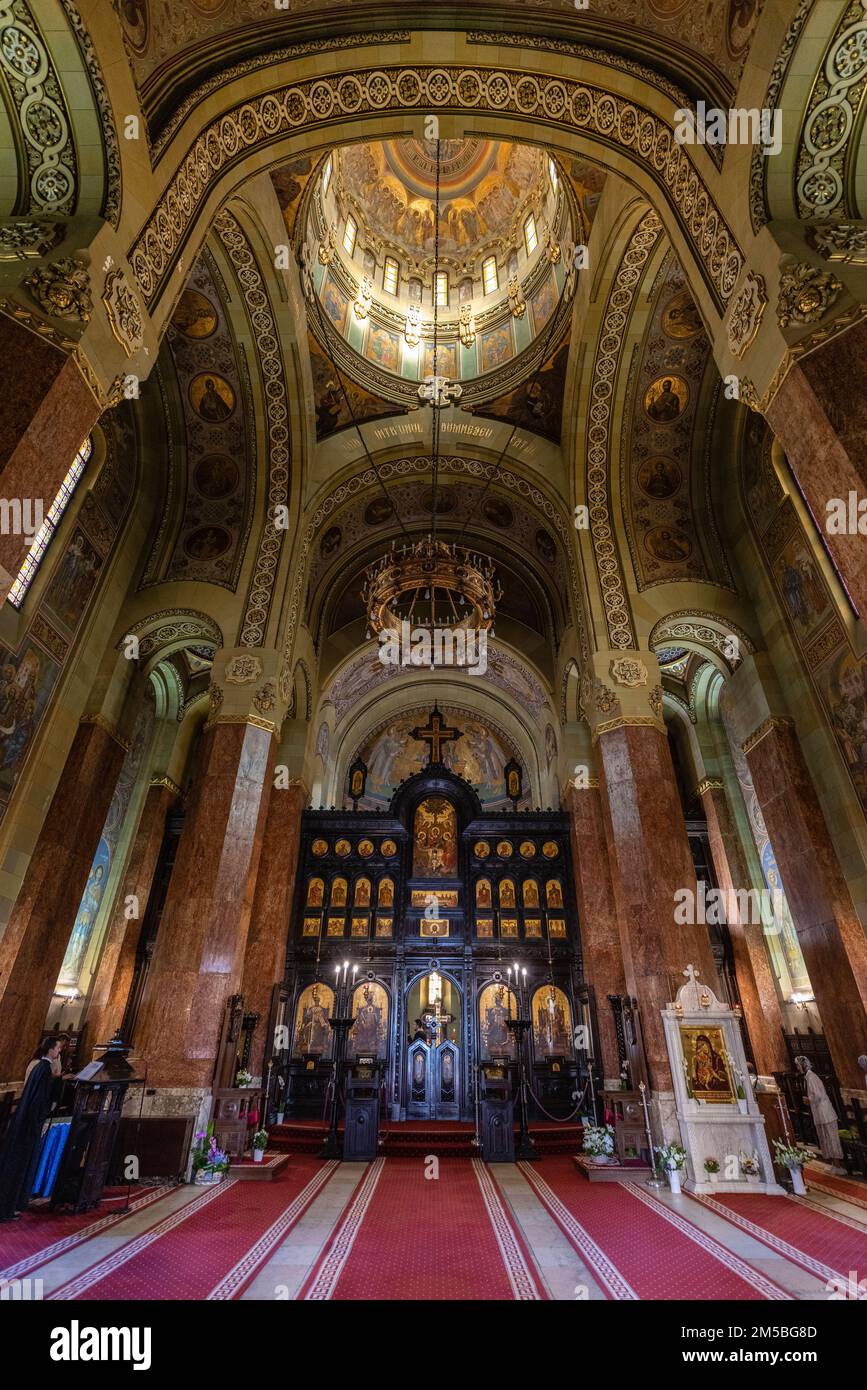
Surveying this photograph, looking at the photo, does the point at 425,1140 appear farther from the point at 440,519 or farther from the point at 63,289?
the point at 440,519

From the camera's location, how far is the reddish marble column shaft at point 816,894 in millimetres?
9148

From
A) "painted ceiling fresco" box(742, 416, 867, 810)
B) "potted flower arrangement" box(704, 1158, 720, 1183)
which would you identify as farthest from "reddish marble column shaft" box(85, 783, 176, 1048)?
"painted ceiling fresco" box(742, 416, 867, 810)

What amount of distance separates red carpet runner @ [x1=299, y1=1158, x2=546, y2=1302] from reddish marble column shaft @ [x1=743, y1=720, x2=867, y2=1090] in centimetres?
568

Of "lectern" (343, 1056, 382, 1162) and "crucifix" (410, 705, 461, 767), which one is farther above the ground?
"crucifix" (410, 705, 461, 767)

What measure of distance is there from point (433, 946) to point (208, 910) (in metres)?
6.97

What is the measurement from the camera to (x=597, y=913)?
43.9 ft

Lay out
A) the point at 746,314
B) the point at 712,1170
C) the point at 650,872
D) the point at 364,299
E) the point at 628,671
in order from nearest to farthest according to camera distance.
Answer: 1. the point at 746,314
2. the point at 712,1170
3. the point at 650,872
4. the point at 628,671
5. the point at 364,299

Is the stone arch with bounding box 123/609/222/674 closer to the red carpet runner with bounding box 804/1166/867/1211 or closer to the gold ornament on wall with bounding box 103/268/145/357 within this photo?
the gold ornament on wall with bounding box 103/268/145/357

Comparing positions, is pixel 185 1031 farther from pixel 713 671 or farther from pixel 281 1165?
pixel 713 671

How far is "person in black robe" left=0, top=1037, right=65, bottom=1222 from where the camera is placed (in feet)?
18.4

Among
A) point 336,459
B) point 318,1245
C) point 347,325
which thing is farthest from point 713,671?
point 318,1245

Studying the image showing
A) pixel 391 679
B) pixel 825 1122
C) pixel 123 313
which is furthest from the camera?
pixel 391 679

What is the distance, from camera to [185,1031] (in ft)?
30.0

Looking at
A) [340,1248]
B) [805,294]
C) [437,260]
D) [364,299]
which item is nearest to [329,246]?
[364,299]
